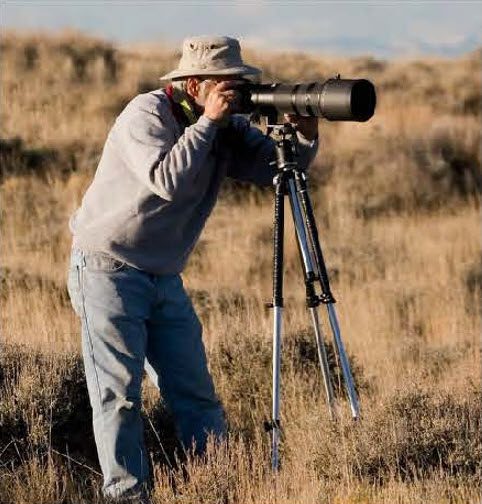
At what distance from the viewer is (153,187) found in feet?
14.1

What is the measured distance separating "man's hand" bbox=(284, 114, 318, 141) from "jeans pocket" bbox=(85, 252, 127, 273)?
2.85ft

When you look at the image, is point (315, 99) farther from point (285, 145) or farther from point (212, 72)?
A: point (212, 72)

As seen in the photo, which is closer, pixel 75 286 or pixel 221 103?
pixel 221 103

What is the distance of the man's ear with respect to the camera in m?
4.57

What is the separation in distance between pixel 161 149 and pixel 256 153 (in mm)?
659

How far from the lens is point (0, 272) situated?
31.5ft

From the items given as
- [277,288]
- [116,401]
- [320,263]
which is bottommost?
[116,401]

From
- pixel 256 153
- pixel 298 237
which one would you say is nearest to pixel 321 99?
pixel 256 153

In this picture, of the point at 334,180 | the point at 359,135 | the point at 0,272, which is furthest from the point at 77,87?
the point at 0,272

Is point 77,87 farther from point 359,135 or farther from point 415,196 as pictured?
point 415,196

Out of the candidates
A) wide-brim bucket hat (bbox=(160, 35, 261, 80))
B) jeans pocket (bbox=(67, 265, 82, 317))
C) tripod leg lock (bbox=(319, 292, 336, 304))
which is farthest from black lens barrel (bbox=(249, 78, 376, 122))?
jeans pocket (bbox=(67, 265, 82, 317))

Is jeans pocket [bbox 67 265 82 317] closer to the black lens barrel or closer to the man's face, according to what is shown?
the man's face

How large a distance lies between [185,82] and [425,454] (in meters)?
1.84

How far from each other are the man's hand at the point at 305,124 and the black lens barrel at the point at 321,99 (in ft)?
0.31
